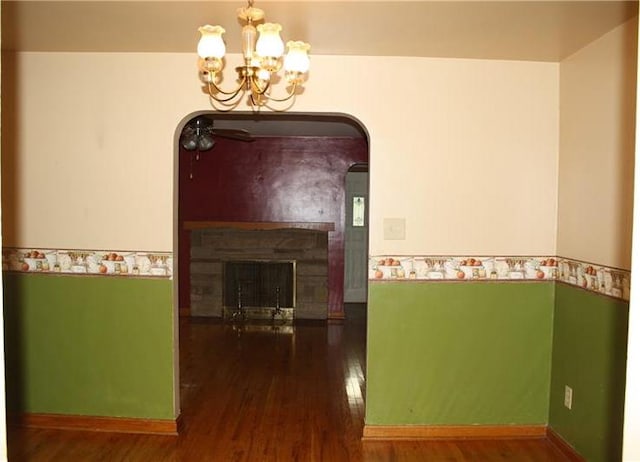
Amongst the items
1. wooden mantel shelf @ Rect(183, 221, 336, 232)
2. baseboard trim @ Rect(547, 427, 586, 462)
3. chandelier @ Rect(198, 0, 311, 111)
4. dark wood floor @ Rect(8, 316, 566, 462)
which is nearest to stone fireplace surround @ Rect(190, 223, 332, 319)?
wooden mantel shelf @ Rect(183, 221, 336, 232)

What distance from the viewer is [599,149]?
2.73 metres

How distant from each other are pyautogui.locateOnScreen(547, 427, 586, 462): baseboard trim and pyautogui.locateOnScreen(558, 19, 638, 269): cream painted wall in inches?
42.8

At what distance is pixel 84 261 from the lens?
3.25 meters

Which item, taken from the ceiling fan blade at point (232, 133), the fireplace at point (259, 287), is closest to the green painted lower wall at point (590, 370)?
the ceiling fan blade at point (232, 133)

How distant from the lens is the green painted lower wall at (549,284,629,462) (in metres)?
2.55

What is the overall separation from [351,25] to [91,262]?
210 centimetres

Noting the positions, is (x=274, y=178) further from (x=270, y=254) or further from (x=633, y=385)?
(x=633, y=385)

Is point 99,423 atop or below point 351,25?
below

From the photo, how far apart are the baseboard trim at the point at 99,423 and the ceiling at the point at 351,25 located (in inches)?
89.5

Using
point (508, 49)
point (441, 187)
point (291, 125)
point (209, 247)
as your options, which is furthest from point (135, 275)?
point (209, 247)

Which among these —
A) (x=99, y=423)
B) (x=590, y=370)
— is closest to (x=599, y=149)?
(x=590, y=370)

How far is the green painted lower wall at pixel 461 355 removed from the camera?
319 cm

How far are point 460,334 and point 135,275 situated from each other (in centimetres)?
204

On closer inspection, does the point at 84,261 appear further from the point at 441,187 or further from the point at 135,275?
the point at 441,187
